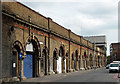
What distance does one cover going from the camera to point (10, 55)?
19156mm

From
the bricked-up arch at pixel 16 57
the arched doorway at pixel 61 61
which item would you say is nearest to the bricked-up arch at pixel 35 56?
the bricked-up arch at pixel 16 57

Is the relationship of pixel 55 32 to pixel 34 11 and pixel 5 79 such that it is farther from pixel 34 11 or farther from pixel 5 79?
pixel 5 79

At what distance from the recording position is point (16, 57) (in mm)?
21172

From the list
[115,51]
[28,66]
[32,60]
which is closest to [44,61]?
[32,60]

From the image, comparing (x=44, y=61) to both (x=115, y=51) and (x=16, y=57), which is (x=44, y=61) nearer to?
(x=16, y=57)

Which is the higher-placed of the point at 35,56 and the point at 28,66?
the point at 35,56

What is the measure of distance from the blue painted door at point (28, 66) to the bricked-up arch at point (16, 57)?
75.1 inches

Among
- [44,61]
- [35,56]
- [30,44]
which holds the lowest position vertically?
[44,61]

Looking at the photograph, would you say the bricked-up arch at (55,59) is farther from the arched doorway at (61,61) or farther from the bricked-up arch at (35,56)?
the bricked-up arch at (35,56)

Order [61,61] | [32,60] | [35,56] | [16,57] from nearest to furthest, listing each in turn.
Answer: [16,57] < [32,60] < [35,56] < [61,61]

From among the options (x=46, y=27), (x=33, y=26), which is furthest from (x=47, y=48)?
(x=33, y=26)

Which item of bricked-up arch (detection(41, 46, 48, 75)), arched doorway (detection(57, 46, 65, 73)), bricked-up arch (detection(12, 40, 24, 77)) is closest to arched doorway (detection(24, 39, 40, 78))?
bricked-up arch (detection(41, 46, 48, 75))

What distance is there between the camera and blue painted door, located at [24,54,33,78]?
76.2 feet

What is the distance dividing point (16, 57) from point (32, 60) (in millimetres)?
4118
